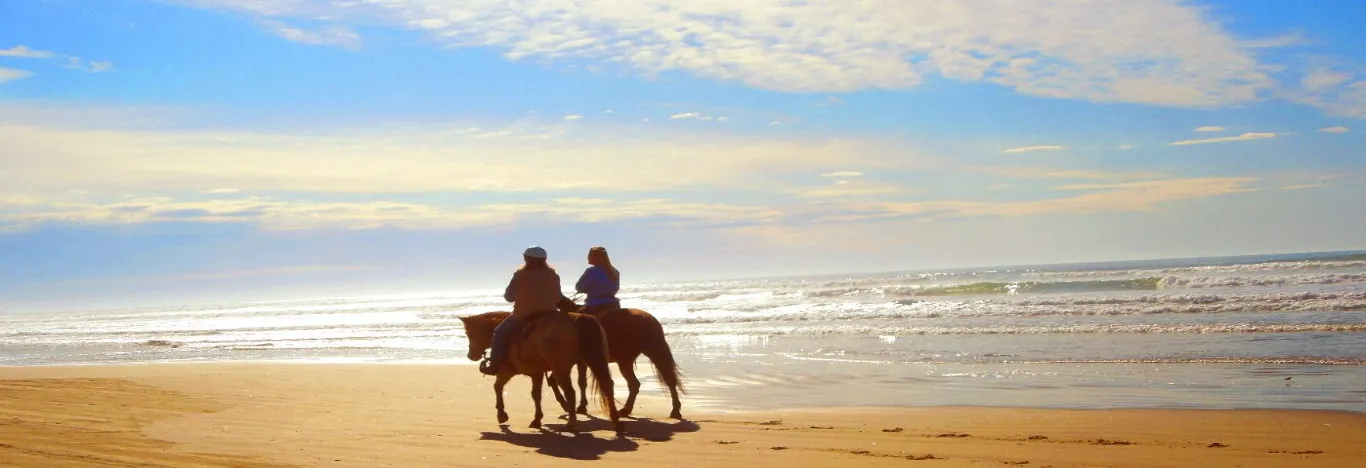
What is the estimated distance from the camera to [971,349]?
54.5ft

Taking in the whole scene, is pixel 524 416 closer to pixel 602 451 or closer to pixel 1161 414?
pixel 602 451

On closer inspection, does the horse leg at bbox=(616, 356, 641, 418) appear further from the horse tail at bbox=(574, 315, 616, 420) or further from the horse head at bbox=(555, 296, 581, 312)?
the horse tail at bbox=(574, 315, 616, 420)

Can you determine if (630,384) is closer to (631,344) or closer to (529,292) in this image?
(631,344)

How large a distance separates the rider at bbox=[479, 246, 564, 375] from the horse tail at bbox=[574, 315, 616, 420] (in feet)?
1.12

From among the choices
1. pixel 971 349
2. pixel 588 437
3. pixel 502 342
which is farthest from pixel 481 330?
pixel 971 349

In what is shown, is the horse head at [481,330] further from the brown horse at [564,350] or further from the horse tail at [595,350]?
the horse tail at [595,350]

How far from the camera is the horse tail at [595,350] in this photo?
8977mm

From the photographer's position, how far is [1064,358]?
1484cm

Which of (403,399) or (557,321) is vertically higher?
(557,321)

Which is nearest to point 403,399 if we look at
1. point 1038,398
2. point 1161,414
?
point 1038,398

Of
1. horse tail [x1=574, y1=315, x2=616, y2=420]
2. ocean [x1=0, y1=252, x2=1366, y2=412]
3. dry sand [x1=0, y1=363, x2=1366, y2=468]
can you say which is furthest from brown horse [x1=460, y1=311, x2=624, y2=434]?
ocean [x1=0, y1=252, x2=1366, y2=412]

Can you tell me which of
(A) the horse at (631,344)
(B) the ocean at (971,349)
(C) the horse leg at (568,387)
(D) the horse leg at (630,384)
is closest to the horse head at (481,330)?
(A) the horse at (631,344)

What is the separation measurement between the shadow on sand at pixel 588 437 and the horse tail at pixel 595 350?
15.6 inches

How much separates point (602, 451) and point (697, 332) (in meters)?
16.1
